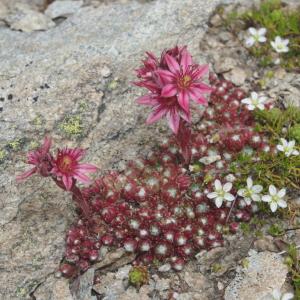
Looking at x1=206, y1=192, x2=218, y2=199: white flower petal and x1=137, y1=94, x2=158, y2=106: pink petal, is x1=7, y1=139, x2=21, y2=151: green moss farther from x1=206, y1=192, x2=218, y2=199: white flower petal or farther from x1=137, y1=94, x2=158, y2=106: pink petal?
x1=206, y1=192, x2=218, y2=199: white flower petal

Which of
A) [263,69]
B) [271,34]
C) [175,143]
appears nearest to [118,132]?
[175,143]

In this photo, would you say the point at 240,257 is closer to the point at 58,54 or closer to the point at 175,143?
the point at 175,143

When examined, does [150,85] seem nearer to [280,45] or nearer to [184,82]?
[184,82]

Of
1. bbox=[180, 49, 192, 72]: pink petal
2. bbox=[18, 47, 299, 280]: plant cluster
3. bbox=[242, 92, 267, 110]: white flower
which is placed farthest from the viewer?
bbox=[242, 92, 267, 110]: white flower

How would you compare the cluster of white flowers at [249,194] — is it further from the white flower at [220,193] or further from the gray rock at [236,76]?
the gray rock at [236,76]

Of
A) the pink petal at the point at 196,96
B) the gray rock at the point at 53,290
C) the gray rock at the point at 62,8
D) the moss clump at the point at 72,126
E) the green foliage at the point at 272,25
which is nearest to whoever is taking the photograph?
the pink petal at the point at 196,96

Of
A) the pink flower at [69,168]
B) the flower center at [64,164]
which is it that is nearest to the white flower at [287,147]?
the pink flower at [69,168]

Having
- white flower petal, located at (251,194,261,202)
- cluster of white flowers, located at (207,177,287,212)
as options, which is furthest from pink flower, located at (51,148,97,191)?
white flower petal, located at (251,194,261,202)
